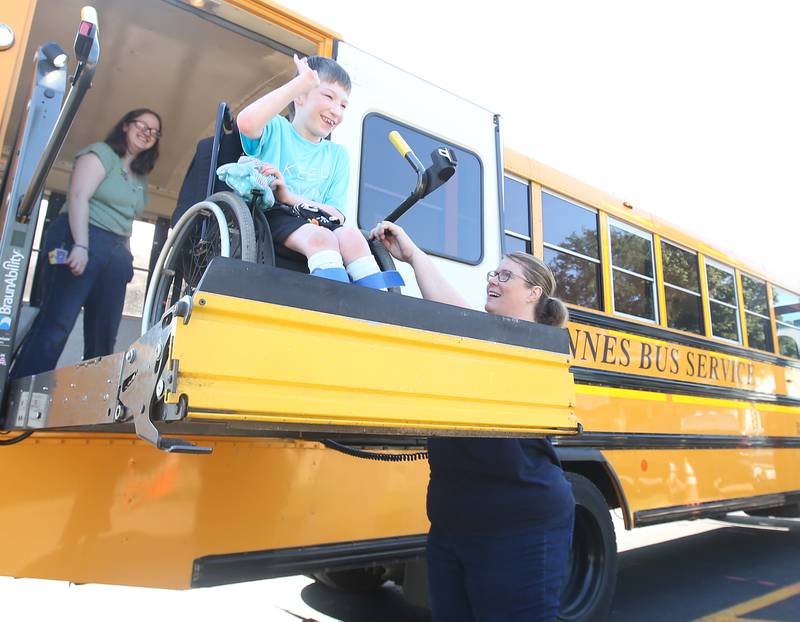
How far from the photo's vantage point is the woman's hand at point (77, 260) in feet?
8.55

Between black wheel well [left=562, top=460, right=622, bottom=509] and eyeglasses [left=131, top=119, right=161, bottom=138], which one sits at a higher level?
eyeglasses [left=131, top=119, right=161, bottom=138]

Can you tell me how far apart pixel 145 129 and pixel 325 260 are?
2.09 metres

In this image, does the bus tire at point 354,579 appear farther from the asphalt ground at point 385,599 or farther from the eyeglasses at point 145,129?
the eyeglasses at point 145,129

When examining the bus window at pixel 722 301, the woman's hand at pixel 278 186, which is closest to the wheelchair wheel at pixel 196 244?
the woman's hand at pixel 278 186

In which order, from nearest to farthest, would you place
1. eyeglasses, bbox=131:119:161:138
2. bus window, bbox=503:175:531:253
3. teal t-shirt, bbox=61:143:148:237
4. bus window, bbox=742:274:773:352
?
teal t-shirt, bbox=61:143:148:237 < eyeglasses, bbox=131:119:161:138 < bus window, bbox=503:175:531:253 < bus window, bbox=742:274:773:352

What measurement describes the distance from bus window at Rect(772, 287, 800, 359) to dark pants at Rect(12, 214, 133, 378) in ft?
17.9

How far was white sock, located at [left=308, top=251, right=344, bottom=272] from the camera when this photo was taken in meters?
1.58

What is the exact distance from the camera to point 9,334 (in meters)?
1.84

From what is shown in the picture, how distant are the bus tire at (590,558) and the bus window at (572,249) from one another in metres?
1.13

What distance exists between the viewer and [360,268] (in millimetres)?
1692

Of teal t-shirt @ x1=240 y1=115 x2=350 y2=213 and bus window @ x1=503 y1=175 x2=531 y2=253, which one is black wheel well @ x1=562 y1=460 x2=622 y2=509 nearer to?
bus window @ x1=503 y1=175 x2=531 y2=253

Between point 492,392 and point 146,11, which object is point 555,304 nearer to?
point 492,392

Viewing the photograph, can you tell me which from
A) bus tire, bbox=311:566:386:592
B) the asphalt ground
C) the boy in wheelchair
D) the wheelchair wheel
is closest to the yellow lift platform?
the boy in wheelchair

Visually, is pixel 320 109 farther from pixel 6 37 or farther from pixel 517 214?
pixel 517 214
